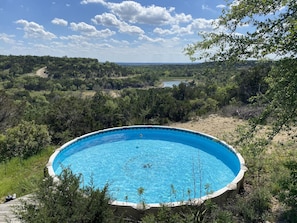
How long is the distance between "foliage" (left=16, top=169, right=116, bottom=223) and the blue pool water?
3.05 meters

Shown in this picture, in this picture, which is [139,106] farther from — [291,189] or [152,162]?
[291,189]

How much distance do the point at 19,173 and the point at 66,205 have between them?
495 cm

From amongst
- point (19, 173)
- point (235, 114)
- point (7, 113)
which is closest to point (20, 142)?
point (19, 173)

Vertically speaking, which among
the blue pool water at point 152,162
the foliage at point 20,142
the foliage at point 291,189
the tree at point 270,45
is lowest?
the blue pool water at point 152,162

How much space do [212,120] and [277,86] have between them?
9508 millimetres

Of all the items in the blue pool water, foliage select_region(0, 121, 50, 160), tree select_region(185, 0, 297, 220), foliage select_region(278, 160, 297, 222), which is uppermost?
tree select_region(185, 0, 297, 220)

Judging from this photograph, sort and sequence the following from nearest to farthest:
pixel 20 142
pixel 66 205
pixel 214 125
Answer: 1. pixel 66 205
2. pixel 20 142
3. pixel 214 125

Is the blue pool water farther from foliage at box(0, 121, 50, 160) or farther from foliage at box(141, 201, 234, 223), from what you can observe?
foliage at box(141, 201, 234, 223)

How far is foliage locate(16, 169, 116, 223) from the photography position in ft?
8.88

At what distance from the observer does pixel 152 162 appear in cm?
902

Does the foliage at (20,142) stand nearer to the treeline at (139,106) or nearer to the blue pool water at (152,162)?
the treeline at (139,106)

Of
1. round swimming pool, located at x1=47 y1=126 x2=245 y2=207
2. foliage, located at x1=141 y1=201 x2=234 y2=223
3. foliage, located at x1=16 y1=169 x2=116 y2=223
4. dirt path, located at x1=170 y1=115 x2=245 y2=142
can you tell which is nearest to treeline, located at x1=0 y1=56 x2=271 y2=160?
dirt path, located at x1=170 y1=115 x2=245 y2=142

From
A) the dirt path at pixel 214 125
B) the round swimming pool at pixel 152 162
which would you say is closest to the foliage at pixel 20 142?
the round swimming pool at pixel 152 162

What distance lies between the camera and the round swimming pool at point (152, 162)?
688 centimetres
